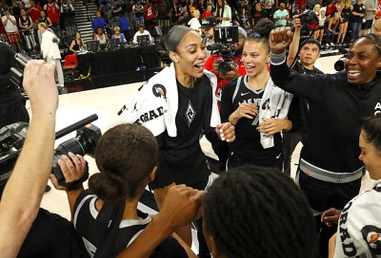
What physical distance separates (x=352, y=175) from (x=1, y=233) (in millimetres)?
1873

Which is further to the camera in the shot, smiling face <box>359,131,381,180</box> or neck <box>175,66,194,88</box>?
neck <box>175,66,194,88</box>

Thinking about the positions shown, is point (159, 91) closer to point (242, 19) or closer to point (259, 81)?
point (259, 81)

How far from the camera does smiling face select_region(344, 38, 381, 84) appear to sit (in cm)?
186

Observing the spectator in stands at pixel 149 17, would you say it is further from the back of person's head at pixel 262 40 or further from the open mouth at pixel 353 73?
the open mouth at pixel 353 73

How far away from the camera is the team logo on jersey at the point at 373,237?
45.6 inches

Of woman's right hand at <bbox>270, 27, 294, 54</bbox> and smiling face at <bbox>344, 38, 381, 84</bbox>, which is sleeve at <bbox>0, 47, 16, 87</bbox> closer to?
woman's right hand at <bbox>270, 27, 294, 54</bbox>

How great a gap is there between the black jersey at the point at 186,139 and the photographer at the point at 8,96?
Answer: 6.00ft

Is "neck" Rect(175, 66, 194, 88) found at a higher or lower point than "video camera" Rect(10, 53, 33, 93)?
lower

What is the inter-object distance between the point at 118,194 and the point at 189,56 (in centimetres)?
122

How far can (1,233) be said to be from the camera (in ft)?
2.79

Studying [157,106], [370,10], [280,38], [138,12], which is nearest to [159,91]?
[157,106]

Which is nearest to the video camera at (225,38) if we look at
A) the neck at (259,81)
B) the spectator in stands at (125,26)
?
the neck at (259,81)

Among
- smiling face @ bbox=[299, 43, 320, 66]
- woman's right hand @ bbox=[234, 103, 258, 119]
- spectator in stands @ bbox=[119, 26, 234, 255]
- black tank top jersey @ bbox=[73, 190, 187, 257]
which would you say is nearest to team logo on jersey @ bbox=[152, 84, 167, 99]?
spectator in stands @ bbox=[119, 26, 234, 255]

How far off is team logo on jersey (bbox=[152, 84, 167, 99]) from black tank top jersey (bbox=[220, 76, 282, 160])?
55 centimetres
